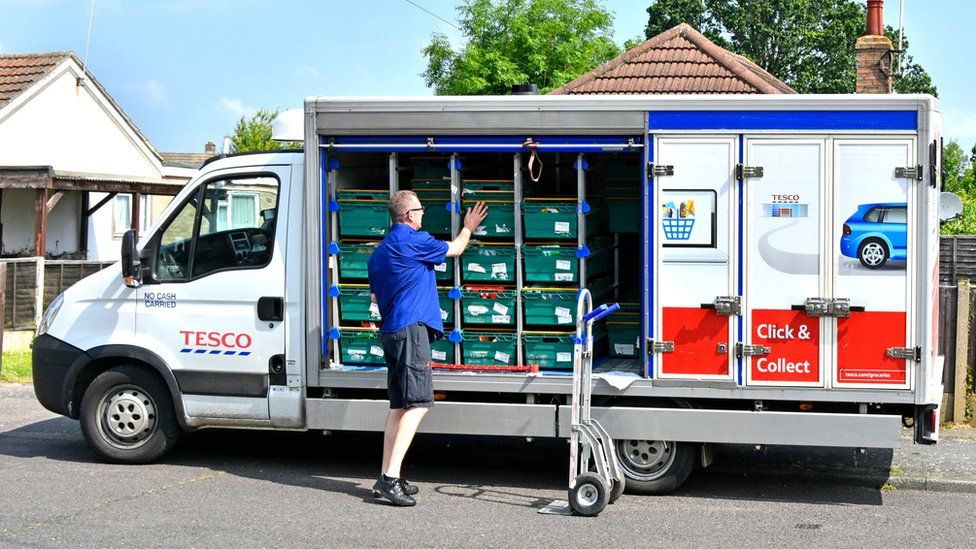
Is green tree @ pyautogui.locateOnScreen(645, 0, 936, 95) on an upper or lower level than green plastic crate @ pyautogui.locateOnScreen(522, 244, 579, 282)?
upper

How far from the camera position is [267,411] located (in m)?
8.20

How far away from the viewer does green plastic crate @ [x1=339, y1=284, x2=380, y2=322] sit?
8156 mm

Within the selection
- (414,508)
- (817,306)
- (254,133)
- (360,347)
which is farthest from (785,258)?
(254,133)

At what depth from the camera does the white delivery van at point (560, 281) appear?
7.32 metres

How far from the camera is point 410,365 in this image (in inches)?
293

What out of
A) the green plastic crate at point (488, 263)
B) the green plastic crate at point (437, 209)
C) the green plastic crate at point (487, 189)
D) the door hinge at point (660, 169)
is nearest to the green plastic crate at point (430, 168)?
Answer: the green plastic crate at point (437, 209)

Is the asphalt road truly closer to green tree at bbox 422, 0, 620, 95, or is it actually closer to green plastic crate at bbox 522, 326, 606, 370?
green plastic crate at bbox 522, 326, 606, 370

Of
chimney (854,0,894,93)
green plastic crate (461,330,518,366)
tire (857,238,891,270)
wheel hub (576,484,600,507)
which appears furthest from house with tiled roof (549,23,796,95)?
wheel hub (576,484,600,507)

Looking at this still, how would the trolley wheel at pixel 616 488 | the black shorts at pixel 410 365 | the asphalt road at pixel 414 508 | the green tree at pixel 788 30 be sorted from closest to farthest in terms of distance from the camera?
the asphalt road at pixel 414 508
the trolley wheel at pixel 616 488
the black shorts at pixel 410 365
the green tree at pixel 788 30

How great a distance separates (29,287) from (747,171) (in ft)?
38.5

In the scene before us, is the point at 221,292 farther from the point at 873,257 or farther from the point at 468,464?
the point at 873,257

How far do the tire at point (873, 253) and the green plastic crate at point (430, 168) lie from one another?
295 centimetres

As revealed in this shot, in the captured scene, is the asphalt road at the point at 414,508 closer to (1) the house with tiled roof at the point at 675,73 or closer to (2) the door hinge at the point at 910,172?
(2) the door hinge at the point at 910,172

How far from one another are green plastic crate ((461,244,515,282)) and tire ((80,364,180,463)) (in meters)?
2.49
